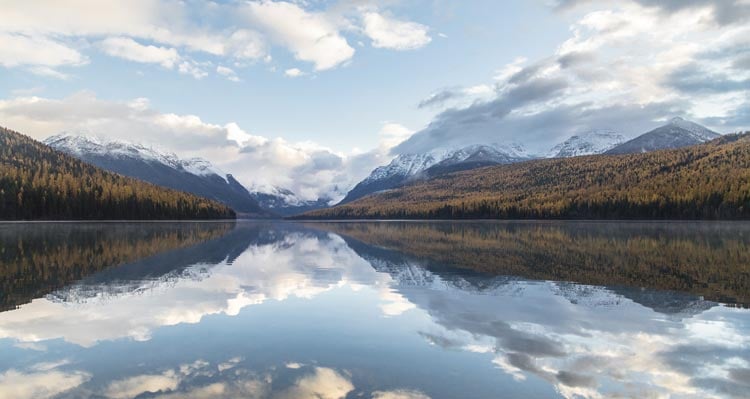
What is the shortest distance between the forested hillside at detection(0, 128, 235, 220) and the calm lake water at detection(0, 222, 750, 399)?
407ft

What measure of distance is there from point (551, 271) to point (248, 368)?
27034mm

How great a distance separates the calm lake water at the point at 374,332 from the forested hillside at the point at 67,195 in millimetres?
124009

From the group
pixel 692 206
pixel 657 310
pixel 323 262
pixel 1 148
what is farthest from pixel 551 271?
pixel 1 148

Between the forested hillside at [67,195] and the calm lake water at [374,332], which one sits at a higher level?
the forested hillside at [67,195]

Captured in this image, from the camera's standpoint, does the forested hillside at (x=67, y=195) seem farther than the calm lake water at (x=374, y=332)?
Yes

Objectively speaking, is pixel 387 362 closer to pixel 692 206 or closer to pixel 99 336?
pixel 99 336

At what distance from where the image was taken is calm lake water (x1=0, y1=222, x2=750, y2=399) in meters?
12.3

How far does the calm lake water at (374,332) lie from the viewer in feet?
40.4

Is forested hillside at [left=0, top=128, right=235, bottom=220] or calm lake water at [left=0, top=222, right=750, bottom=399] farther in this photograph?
forested hillside at [left=0, top=128, right=235, bottom=220]

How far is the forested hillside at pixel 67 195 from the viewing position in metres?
137

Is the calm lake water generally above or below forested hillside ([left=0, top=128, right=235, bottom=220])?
below

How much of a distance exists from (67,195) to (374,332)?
160727mm

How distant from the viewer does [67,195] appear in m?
149

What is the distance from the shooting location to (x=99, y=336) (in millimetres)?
16766
